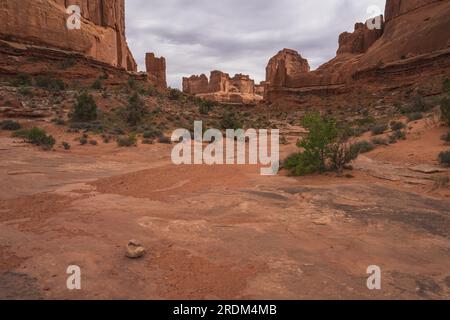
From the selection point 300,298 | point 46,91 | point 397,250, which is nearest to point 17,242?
point 300,298

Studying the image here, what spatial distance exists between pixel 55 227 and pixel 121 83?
3139 centimetres

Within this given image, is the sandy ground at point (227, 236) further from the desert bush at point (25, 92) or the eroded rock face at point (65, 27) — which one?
the eroded rock face at point (65, 27)

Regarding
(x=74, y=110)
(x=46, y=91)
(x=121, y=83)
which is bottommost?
(x=74, y=110)

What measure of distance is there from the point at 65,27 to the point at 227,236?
3720 cm

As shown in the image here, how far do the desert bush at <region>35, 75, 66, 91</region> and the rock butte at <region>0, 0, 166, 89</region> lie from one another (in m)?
4.13

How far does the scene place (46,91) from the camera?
2523 centimetres

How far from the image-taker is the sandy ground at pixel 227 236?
2.81m

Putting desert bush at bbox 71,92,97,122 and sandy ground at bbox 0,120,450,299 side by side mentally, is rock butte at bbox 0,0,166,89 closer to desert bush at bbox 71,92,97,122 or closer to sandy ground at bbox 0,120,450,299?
desert bush at bbox 71,92,97,122

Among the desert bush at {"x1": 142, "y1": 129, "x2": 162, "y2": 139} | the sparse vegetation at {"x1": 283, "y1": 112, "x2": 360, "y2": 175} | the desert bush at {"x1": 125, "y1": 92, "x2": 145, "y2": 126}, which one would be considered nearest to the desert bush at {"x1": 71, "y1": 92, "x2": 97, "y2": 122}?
the desert bush at {"x1": 125, "y1": 92, "x2": 145, "y2": 126}

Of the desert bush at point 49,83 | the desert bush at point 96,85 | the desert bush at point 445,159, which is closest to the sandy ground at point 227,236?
the desert bush at point 445,159

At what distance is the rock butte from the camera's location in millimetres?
28594

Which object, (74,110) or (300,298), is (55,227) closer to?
(300,298)

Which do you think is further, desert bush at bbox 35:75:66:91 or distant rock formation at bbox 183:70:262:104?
distant rock formation at bbox 183:70:262:104

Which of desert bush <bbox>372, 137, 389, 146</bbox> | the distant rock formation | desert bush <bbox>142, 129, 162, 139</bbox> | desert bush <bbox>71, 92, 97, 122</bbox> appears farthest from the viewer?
the distant rock formation
